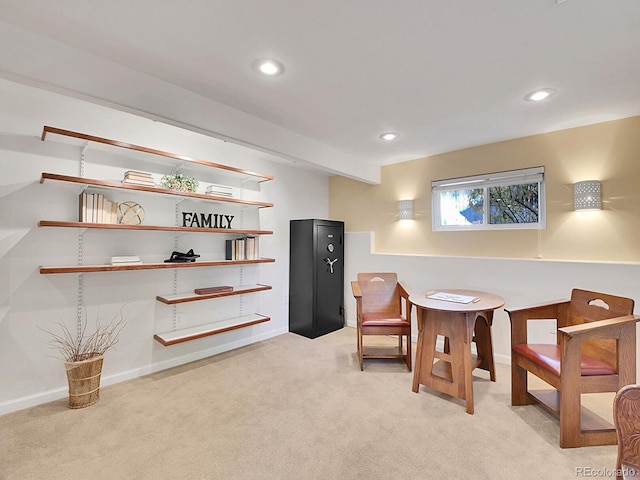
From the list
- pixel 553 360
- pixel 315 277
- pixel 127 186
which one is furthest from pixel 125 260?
pixel 553 360

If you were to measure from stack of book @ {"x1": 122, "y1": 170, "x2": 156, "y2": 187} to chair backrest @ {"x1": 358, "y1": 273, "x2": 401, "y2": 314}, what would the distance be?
239 centimetres

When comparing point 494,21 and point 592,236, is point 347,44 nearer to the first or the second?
point 494,21

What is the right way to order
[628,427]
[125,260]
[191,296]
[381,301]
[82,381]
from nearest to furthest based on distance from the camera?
[628,427] < [82,381] < [125,260] < [191,296] < [381,301]

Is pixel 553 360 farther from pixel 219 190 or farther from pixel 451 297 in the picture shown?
pixel 219 190

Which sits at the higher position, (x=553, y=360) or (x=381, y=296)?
(x=381, y=296)

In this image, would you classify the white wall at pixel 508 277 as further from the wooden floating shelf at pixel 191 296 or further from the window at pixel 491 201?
the wooden floating shelf at pixel 191 296

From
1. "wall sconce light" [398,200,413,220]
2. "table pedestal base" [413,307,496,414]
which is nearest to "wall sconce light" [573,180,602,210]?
"table pedestal base" [413,307,496,414]

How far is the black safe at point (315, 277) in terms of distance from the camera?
393cm

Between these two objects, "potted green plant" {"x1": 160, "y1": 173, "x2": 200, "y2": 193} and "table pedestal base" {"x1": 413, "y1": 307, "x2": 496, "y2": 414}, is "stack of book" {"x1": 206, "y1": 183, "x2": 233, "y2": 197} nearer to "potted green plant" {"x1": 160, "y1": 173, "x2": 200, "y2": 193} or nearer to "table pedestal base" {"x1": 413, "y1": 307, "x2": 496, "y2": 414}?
"potted green plant" {"x1": 160, "y1": 173, "x2": 200, "y2": 193}

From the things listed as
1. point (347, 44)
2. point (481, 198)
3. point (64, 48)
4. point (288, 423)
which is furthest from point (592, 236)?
point (64, 48)

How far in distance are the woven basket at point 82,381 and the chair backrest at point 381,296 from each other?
2510 millimetres

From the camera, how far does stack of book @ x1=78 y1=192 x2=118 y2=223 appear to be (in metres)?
2.34

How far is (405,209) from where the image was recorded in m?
4.00

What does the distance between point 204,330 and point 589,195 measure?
3.90 metres
